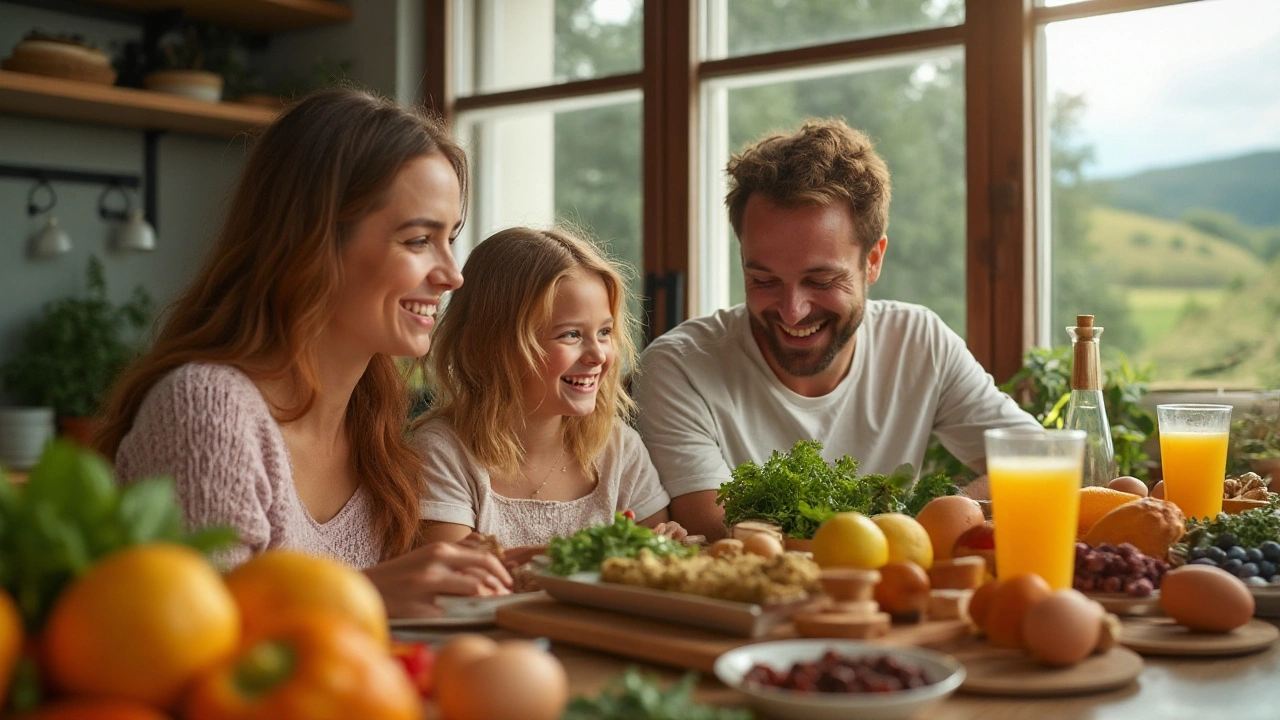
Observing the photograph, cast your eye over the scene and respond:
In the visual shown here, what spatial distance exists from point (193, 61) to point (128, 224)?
0.62 m

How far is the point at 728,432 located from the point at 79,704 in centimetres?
188

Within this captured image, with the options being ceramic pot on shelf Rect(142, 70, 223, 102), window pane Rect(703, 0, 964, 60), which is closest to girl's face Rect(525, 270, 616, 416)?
window pane Rect(703, 0, 964, 60)

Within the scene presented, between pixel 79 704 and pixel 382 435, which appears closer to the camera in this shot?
pixel 79 704

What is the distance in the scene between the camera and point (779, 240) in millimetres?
2463

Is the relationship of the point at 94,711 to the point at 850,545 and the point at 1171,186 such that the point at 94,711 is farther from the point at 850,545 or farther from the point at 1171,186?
the point at 1171,186

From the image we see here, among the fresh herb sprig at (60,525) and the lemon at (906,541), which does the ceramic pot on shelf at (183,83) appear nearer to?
the lemon at (906,541)

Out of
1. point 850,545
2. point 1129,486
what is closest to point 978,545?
point 850,545

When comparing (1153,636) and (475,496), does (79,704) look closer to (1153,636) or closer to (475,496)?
(1153,636)

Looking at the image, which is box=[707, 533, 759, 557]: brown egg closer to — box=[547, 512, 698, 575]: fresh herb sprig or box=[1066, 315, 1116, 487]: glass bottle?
box=[547, 512, 698, 575]: fresh herb sprig

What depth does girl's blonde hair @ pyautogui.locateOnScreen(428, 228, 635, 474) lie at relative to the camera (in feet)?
7.00

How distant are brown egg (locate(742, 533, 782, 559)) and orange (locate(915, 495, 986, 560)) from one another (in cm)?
22

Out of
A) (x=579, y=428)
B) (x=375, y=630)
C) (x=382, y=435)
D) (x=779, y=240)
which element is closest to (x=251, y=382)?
(x=382, y=435)

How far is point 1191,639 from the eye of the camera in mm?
1221

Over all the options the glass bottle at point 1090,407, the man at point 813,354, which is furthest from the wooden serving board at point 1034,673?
the man at point 813,354
